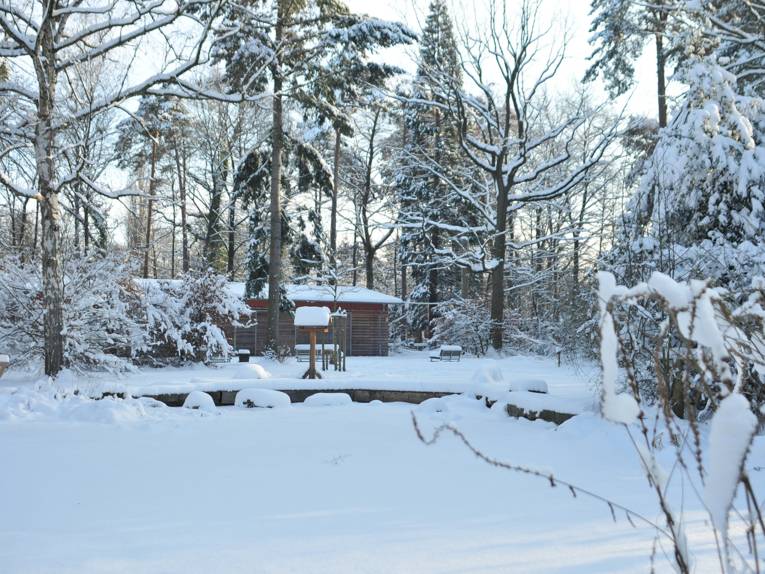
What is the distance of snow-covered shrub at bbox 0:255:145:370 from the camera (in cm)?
1017

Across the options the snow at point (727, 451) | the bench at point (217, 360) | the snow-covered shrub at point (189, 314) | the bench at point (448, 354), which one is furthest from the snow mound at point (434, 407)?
the bench at point (448, 354)

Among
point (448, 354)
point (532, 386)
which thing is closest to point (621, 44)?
point (448, 354)

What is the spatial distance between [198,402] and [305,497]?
4.43 m

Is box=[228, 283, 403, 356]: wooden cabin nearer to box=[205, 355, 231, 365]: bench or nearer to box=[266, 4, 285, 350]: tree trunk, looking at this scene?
box=[266, 4, 285, 350]: tree trunk

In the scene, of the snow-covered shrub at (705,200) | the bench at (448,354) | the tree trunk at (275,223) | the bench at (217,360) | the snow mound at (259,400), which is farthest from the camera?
the bench at (448,354)

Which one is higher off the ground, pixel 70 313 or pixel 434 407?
pixel 70 313

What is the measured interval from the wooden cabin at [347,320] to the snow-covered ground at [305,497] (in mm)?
15215

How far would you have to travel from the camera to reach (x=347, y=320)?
→ 76.0 ft

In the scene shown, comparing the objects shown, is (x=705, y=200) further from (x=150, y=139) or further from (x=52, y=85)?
(x=150, y=139)

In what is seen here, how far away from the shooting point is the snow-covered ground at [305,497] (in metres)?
2.95

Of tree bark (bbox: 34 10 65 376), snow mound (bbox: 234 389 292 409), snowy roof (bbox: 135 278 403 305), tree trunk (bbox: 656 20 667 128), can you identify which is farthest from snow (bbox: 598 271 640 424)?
snowy roof (bbox: 135 278 403 305)

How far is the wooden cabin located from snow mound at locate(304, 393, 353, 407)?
13.1 m

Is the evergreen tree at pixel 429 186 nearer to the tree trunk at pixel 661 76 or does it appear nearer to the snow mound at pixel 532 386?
the tree trunk at pixel 661 76

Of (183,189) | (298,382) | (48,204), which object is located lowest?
(298,382)
